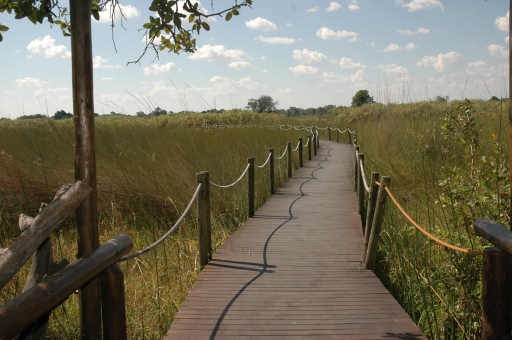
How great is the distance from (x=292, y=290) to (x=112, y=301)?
186 centimetres

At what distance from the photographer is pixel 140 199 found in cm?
707

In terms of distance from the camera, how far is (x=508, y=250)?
2.37 m

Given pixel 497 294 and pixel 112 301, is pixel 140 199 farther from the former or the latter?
pixel 497 294

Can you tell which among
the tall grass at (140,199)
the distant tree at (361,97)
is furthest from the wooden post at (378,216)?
the distant tree at (361,97)

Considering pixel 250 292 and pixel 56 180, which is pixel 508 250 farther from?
pixel 56 180

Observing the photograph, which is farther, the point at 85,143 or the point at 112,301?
the point at 85,143

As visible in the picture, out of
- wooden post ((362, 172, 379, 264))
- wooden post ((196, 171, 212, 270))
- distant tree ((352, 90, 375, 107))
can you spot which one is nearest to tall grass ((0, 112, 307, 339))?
wooden post ((196, 171, 212, 270))

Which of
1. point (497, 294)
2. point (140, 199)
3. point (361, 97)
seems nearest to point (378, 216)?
point (497, 294)

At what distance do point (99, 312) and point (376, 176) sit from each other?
313 cm

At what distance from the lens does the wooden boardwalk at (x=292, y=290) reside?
10.8 feet

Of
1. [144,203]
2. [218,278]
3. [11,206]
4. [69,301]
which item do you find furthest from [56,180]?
[218,278]

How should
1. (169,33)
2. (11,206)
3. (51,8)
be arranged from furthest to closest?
(11,206) → (169,33) → (51,8)

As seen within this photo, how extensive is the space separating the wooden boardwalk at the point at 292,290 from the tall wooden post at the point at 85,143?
0.73m

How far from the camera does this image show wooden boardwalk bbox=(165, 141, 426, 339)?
3.30m
